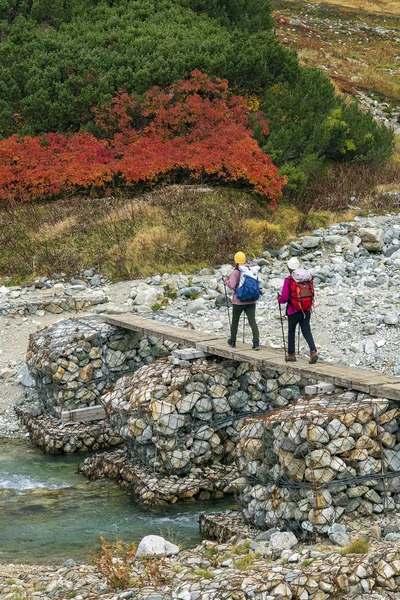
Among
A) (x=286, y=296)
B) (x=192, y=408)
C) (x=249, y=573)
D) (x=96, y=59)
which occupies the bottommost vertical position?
(x=192, y=408)

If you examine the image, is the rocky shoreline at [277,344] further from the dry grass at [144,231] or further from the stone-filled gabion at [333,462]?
the dry grass at [144,231]

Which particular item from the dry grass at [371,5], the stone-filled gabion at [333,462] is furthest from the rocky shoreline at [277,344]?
the dry grass at [371,5]

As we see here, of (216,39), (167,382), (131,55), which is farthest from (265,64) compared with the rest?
(167,382)

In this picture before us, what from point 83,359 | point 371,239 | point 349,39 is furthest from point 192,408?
point 349,39

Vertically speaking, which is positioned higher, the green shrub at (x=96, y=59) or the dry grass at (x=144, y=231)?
the green shrub at (x=96, y=59)

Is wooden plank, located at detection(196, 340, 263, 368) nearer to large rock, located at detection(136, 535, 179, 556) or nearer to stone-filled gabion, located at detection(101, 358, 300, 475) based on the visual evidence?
stone-filled gabion, located at detection(101, 358, 300, 475)

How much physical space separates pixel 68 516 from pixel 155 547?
2.44m

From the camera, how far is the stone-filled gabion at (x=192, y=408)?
1319 cm

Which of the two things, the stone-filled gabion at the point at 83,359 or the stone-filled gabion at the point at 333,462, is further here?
the stone-filled gabion at the point at 83,359

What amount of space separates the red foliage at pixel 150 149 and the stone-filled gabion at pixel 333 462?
1631 cm

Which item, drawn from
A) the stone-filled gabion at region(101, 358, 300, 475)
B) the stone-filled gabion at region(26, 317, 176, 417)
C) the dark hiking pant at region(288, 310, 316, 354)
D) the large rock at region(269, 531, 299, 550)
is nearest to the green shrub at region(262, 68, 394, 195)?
the stone-filled gabion at region(26, 317, 176, 417)

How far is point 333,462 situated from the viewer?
1012 cm

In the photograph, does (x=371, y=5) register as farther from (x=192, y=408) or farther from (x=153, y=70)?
(x=192, y=408)

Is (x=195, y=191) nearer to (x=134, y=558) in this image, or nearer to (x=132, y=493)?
(x=132, y=493)
